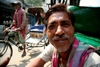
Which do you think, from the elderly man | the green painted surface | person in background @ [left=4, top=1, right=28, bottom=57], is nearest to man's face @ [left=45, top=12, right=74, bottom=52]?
the elderly man

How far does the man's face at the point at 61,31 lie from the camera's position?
83 centimetres

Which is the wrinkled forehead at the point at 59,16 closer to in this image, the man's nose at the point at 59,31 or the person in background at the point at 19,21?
the man's nose at the point at 59,31

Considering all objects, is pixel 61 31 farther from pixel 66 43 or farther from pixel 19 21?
pixel 19 21

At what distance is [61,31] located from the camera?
0.81m

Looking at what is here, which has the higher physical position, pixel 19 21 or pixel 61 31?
pixel 61 31

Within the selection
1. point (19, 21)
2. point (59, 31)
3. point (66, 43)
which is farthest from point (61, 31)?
point (19, 21)

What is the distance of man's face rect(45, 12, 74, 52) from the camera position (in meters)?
0.83

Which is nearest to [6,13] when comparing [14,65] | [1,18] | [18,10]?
[1,18]

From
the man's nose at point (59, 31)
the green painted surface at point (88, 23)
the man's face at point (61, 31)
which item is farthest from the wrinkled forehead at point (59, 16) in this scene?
the green painted surface at point (88, 23)

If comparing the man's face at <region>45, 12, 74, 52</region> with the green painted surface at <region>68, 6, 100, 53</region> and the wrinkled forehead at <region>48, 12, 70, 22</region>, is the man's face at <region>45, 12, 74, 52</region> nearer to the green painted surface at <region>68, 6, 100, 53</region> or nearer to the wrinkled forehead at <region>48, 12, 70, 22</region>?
the wrinkled forehead at <region>48, 12, 70, 22</region>

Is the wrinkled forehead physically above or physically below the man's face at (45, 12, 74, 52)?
above

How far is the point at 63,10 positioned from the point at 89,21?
72 centimetres

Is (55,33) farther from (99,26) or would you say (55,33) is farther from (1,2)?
(1,2)

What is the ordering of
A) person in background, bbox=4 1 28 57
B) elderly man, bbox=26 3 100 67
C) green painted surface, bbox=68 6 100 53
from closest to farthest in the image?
elderly man, bbox=26 3 100 67
green painted surface, bbox=68 6 100 53
person in background, bbox=4 1 28 57
